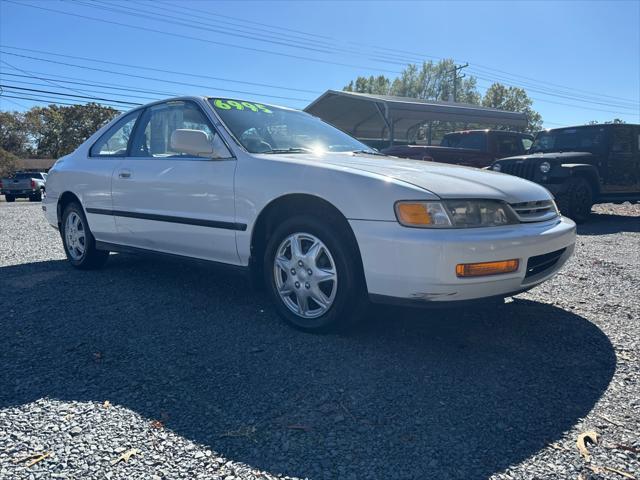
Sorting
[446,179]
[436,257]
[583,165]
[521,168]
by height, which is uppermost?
[583,165]

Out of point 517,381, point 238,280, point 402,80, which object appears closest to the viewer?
point 517,381

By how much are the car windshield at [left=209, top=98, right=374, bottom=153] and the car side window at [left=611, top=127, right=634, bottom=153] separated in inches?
298

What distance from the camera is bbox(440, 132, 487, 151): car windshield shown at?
1143 centimetres

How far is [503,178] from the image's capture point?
10.7 ft

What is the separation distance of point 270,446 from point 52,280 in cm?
351

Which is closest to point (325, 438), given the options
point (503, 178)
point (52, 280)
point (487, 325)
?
point (487, 325)

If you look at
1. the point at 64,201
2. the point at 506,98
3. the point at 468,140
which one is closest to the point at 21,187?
the point at 468,140

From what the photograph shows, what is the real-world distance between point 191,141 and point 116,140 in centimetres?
160

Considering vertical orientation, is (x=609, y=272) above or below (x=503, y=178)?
below

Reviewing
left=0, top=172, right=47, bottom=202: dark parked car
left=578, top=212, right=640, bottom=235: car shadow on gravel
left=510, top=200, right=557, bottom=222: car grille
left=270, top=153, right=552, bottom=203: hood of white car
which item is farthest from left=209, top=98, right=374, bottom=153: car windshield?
left=0, top=172, right=47, bottom=202: dark parked car

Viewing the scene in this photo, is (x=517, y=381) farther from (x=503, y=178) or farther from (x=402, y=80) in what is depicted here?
(x=402, y=80)

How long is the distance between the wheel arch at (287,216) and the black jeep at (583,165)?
6554mm

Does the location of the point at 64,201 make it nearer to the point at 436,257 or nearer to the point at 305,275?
the point at 305,275

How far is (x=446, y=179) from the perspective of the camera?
2889 mm
